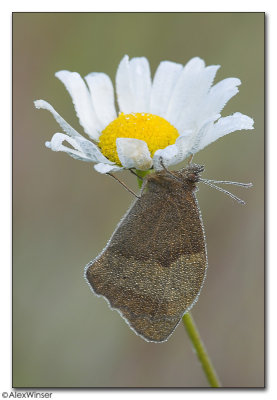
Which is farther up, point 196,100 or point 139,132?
point 196,100

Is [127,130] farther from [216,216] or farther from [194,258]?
[216,216]

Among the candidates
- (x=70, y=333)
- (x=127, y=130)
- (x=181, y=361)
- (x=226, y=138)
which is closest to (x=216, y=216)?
(x=226, y=138)

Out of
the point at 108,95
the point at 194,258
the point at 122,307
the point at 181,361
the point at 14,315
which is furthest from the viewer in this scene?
the point at 181,361

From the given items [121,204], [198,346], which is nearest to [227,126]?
[198,346]

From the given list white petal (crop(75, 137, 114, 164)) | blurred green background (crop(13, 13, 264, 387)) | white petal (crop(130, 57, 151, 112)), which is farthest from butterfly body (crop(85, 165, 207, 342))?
blurred green background (crop(13, 13, 264, 387))

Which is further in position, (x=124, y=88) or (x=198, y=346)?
(x=124, y=88)

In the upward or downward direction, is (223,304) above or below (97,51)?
below

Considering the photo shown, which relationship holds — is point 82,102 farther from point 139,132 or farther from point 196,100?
point 196,100
